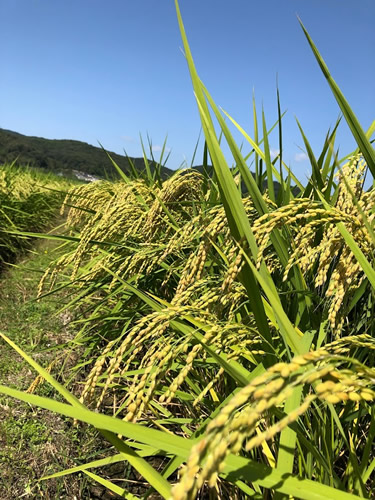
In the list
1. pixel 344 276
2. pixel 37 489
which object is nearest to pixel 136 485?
pixel 37 489

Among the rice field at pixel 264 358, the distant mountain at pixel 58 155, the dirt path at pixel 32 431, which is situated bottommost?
the dirt path at pixel 32 431

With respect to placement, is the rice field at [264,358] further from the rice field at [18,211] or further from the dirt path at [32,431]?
the rice field at [18,211]

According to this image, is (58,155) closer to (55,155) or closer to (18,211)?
(55,155)

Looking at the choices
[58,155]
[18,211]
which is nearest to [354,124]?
[18,211]

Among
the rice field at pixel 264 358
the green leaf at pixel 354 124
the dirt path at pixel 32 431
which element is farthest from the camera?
the dirt path at pixel 32 431

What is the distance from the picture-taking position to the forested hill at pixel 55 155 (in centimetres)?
2493

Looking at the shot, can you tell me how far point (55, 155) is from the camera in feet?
152

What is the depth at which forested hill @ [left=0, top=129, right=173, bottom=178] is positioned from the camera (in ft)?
81.8

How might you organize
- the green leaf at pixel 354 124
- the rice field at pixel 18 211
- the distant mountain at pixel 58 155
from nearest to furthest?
1. the green leaf at pixel 354 124
2. the rice field at pixel 18 211
3. the distant mountain at pixel 58 155

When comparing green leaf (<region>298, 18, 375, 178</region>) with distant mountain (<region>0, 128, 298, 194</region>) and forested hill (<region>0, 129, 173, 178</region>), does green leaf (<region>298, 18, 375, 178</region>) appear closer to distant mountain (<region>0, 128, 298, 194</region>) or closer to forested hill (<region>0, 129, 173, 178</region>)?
distant mountain (<region>0, 128, 298, 194</region>)

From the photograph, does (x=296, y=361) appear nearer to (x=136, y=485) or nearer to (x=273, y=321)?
(x=273, y=321)

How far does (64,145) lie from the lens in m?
57.3

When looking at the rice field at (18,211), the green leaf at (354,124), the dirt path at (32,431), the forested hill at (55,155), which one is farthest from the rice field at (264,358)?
the forested hill at (55,155)

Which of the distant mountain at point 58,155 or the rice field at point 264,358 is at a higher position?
the distant mountain at point 58,155
